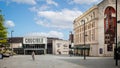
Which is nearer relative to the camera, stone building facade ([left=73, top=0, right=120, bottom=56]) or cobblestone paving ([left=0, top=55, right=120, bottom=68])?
cobblestone paving ([left=0, top=55, right=120, bottom=68])

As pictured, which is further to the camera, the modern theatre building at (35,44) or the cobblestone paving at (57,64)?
the modern theatre building at (35,44)

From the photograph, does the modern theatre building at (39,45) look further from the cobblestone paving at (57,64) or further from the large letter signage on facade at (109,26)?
the cobblestone paving at (57,64)

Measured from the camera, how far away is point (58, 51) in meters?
154

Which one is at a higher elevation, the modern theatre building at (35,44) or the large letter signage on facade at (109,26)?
the large letter signage on facade at (109,26)

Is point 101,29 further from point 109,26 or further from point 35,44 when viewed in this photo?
point 35,44

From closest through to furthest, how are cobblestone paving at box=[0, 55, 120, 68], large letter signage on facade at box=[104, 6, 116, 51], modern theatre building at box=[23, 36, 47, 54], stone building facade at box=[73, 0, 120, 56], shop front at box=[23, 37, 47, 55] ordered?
cobblestone paving at box=[0, 55, 120, 68], large letter signage on facade at box=[104, 6, 116, 51], stone building facade at box=[73, 0, 120, 56], modern theatre building at box=[23, 36, 47, 54], shop front at box=[23, 37, 47, 55]

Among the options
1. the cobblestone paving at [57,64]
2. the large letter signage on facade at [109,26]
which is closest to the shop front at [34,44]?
the large letter signage on facade at [109,26]

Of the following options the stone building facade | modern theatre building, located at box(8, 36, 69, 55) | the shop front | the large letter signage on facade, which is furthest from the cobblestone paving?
the shop front

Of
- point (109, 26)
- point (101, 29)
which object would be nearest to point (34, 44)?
point (101, 29)

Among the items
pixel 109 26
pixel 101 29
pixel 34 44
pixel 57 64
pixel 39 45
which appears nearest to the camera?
pixel 57 64

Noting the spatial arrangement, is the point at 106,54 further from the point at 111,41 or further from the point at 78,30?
the point at 78,30

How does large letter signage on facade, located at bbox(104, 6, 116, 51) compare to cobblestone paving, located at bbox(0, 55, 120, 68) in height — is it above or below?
above

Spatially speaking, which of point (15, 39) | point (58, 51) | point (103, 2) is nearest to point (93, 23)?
point (103, 2)

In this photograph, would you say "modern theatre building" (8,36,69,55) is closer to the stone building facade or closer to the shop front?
the shop front
